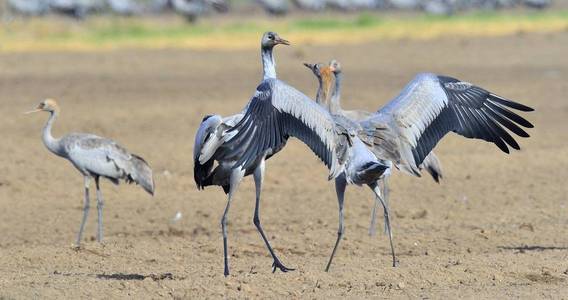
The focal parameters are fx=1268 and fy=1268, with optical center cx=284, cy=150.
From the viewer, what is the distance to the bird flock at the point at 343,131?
789 centimetres

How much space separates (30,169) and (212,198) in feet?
7.57

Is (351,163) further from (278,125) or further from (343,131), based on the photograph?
(278,125)

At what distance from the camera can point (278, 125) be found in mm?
7879

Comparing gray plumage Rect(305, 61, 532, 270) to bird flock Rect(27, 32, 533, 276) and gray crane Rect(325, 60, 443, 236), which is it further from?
gray crane Rect(325, 60, 443, 236)

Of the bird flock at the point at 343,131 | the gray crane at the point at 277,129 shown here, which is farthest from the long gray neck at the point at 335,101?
the gray crane at the point at 277,129

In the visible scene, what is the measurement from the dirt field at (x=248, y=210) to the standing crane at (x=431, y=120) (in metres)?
0.79

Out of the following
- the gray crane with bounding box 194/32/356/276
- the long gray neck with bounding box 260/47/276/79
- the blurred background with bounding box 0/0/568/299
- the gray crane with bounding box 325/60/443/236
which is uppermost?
the long gray neck with bounding box 260/47/276/79

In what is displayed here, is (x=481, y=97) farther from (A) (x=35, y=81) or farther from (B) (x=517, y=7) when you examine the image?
(B) (x=517, y=7)

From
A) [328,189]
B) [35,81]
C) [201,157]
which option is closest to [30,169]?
[328,189]

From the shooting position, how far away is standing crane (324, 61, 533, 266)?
Answer: 8.74 m

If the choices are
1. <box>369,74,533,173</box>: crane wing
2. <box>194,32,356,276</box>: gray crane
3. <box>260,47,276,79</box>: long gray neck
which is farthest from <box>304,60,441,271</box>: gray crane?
<box>260,47,276,79</box>: long gray neck

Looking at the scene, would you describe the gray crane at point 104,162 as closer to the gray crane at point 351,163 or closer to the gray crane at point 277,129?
the gray crane at point 351,163

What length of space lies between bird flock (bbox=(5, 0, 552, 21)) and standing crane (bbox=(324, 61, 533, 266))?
32.6m

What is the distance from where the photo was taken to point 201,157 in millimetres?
8633
